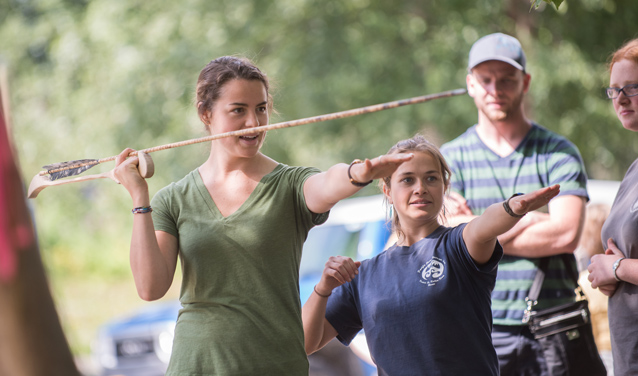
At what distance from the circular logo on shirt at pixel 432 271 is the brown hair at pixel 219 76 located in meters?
0.85

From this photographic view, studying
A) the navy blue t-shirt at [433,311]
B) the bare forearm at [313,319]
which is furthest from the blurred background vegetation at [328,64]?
the navy blue t-shirt at [433,311]

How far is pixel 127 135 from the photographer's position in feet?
32.1

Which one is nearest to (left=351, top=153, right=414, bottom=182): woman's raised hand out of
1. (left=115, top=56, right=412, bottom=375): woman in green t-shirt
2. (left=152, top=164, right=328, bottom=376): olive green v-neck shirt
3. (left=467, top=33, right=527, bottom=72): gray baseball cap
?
(left=115, top=56, right=412, bottom=375): woman in green t-shirt

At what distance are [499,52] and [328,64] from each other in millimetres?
5975

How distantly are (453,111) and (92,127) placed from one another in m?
4.99

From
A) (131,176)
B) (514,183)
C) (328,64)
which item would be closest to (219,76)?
(131,176)

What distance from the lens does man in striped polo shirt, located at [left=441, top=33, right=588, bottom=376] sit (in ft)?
10.5

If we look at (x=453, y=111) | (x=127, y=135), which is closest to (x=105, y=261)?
(x=127, y=135)

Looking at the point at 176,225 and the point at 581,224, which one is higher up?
the point at 176,225

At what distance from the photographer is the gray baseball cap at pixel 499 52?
345 cm

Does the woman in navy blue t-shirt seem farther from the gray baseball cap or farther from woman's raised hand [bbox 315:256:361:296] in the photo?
the gray baseball cap

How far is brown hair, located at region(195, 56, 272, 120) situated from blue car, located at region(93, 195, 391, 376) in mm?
1838

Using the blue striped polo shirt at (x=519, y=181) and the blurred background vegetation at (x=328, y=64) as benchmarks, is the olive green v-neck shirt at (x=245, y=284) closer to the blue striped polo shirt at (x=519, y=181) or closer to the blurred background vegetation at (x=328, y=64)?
the blue striped polo shirt at (x=519, y=181)

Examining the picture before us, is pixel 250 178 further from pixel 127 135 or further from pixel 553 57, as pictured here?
pixel 127 135
